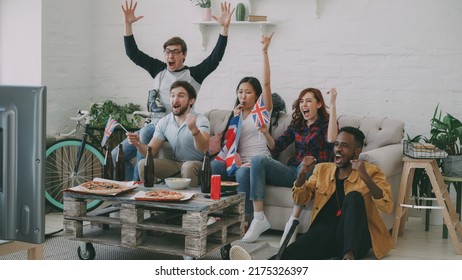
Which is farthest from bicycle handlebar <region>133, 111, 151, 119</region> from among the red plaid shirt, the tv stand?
the tv stand

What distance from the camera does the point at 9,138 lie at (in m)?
1.35

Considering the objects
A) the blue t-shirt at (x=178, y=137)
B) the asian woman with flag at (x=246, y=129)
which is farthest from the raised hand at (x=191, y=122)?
the asian woman with flag at (x=246, y=129)

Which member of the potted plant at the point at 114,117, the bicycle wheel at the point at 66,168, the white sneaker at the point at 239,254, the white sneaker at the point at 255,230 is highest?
the potted plant at the point at 114,117

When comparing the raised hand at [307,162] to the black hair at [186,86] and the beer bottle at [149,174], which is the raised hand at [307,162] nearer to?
the beer bottle at [149,174]

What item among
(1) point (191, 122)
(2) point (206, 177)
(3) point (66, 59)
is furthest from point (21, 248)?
(3) point (66, 59)

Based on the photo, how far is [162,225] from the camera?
3.42 metres

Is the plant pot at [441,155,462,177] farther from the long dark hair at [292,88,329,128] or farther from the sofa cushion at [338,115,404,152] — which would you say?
the long dark hair at [292,88,329,128]

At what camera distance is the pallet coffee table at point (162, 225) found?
11.0 ft

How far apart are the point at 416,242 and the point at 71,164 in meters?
2.41

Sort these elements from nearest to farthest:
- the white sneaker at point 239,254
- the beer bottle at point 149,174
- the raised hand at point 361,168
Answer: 1. the white sneaker at point 239,254
2. the raised hand at point 361,168
3. the beer bottle at point 149,174

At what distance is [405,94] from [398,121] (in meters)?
0.44

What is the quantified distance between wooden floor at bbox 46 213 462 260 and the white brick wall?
2.33ft

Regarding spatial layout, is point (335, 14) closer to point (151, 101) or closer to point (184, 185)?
point (151, 101)

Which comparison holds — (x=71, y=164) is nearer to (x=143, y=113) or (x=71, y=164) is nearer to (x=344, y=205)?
(x=143, y=113)
